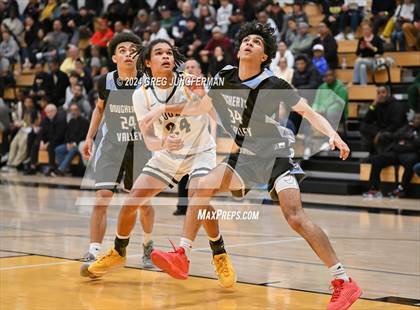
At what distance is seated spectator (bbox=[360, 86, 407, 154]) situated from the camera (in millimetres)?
15758

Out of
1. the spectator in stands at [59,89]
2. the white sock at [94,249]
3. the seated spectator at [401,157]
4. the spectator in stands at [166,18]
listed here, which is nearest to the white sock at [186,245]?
the white sock at [94,249]

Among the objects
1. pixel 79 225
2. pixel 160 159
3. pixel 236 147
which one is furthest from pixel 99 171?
pixel 79 225

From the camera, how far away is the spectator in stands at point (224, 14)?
21.1 meters

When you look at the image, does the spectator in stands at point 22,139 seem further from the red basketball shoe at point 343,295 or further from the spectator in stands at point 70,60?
the red basketball shoe at point 343,295

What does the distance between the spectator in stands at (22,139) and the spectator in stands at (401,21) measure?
929 centimetres

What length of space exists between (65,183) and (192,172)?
11316 mm

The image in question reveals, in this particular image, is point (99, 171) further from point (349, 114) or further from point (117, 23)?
point (117, 23)

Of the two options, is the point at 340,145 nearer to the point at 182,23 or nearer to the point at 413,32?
the point at 413,32

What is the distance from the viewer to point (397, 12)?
61.6 ft

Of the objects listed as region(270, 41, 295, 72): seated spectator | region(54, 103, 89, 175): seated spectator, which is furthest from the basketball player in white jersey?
region(54, 103, 89, 175): seated spectator

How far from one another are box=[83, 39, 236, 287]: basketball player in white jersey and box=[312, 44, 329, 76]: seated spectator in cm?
1060

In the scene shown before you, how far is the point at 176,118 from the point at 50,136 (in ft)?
44.6

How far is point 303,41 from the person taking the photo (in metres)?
19.1

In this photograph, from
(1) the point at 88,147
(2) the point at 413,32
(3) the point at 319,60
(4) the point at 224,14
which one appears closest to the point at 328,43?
(3) the point at 319,60
